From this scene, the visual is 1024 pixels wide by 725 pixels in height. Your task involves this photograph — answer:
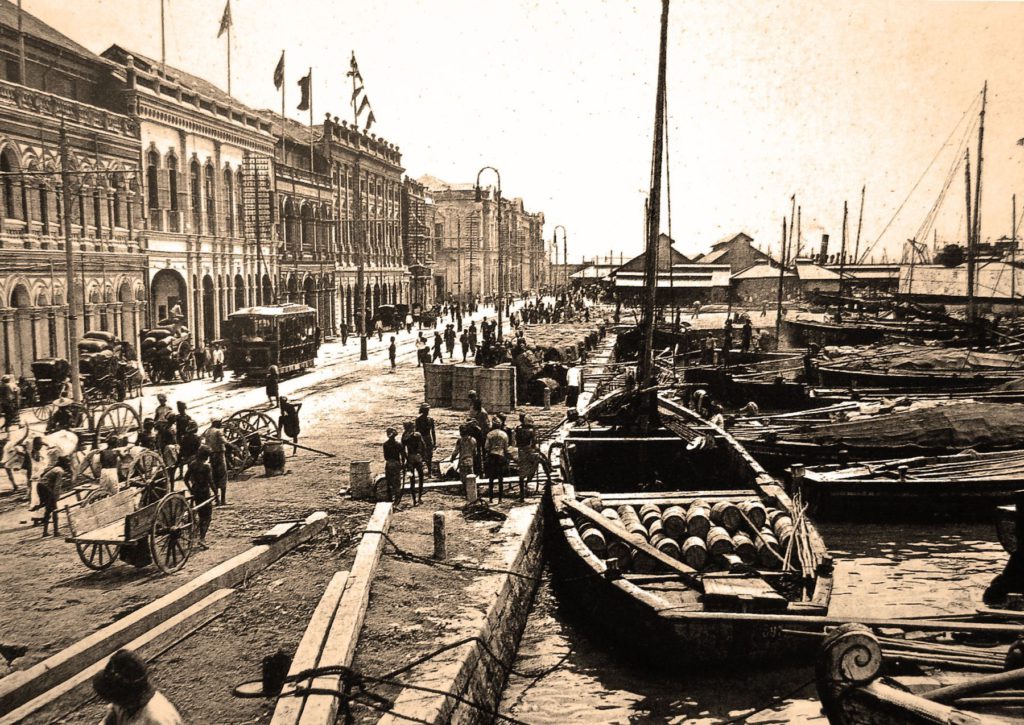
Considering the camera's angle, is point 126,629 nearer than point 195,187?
Yes

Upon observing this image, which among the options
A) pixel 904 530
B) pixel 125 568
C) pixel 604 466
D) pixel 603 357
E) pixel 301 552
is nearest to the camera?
pixel 125 568

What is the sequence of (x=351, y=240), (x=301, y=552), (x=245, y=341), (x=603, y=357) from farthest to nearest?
(x=351, y=240)
(x=603, y=357)
(x=245, y=341)
(x=301, y=552)

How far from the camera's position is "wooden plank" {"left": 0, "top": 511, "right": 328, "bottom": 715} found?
24.5 feet

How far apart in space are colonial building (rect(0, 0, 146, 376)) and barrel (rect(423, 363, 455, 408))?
35.9ft

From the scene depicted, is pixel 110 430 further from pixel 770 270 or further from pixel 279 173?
pixel 770 270

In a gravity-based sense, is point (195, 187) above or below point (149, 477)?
above

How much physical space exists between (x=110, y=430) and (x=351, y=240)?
135 ft

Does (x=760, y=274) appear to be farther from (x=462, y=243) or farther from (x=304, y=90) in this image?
(x=304, y=90)

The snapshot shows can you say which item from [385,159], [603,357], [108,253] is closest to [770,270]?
[385,159]

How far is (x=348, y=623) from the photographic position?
8781 mm

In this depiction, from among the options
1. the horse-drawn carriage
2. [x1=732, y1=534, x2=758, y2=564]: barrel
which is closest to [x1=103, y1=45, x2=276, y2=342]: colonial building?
the horse-drawn carriage

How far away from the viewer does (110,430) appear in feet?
60.4

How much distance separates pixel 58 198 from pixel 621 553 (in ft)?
72.7

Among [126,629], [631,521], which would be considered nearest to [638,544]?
[631,521]
